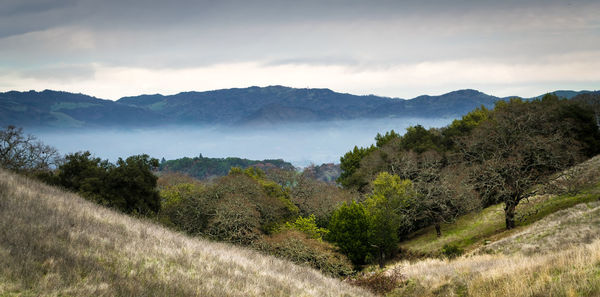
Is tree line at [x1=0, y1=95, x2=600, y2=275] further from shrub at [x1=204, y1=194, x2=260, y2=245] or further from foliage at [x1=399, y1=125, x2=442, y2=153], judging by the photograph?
foliage at [x1=399, y1=125, x2=442, y2=153]

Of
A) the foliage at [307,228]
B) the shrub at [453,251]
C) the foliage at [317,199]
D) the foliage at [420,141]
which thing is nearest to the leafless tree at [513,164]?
the shrub at [453,251]

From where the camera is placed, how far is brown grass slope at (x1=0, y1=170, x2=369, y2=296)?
33.4ft

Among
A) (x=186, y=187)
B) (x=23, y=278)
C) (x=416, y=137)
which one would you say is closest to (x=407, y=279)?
(x=23, y=278)

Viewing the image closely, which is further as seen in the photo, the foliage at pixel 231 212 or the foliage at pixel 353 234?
the foliage at pixel 353 234

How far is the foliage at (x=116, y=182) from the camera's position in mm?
39562

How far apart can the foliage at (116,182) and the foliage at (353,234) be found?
22160mm

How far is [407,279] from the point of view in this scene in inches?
707

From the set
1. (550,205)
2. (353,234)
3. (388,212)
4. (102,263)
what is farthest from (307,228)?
(102,263)

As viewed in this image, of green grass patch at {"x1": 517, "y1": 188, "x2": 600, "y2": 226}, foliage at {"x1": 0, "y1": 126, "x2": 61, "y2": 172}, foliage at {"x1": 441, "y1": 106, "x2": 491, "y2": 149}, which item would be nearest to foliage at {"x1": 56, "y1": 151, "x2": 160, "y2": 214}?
foliage at {"x1": 0, "y1": 126, "x2": 61, "y2": 172}

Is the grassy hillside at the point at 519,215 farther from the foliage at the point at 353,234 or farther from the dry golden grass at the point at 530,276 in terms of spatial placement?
the dry golden grass at the point at 530,276

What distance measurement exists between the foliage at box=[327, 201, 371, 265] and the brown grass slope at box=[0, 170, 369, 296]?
2742cm

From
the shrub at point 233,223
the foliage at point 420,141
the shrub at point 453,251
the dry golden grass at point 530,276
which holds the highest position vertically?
the foliage at point 420,141

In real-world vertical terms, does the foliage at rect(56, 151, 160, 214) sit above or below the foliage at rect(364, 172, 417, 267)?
above

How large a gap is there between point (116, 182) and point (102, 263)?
31.6 m
